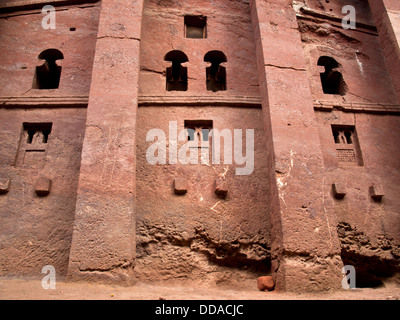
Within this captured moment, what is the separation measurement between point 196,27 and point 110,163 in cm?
386

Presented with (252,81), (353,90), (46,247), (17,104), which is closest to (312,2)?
(353,90)

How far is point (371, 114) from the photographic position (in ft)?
19.7

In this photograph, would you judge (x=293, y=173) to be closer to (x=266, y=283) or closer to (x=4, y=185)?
(x=266, y=283)

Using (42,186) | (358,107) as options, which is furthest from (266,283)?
(358,107)

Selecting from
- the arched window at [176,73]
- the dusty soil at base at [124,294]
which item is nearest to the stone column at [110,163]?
the dusty soil at base at [124,294]

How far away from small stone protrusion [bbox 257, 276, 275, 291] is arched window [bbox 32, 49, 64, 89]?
4.91 m

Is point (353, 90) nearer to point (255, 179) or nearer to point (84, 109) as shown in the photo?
point (255, 179)

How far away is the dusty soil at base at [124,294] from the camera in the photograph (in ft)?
10.2

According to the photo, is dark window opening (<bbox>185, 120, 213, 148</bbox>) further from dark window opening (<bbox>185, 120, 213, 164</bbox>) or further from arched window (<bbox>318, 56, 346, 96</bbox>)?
arched window (<bbox>318, 56, 346, 96</bbox>)

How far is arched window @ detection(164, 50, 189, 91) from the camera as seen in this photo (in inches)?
246

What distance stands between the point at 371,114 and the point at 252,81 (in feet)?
7.30

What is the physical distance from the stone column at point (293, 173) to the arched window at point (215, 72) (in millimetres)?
766

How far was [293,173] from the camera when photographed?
4586mm

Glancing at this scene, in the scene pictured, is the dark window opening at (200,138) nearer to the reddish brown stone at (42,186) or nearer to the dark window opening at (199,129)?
the dark window opening at (199,129)
